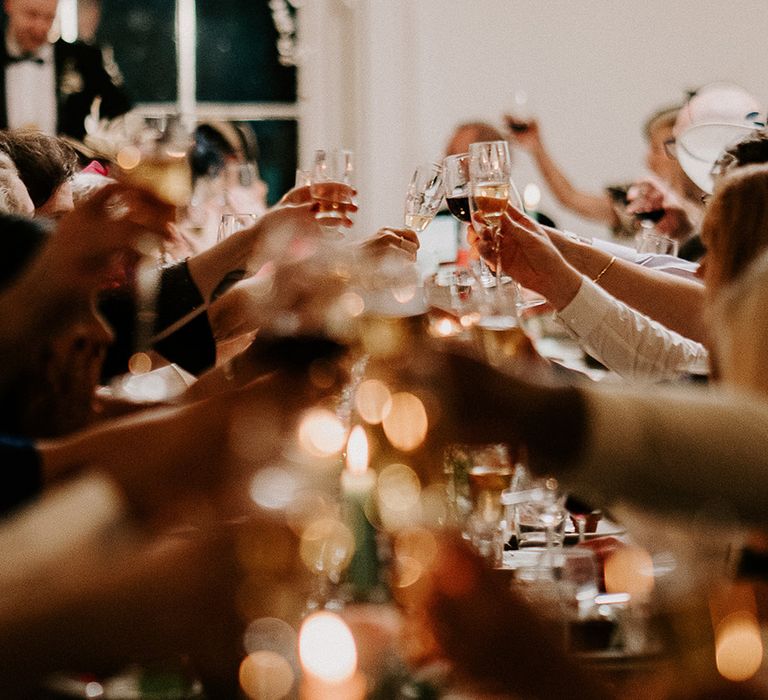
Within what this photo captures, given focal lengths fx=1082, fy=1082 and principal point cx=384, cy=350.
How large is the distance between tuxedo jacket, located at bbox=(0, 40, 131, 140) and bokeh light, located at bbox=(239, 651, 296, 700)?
446cm

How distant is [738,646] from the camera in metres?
0.75

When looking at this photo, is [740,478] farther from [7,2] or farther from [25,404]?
[7,2]

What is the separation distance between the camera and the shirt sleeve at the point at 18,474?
3.41 ft

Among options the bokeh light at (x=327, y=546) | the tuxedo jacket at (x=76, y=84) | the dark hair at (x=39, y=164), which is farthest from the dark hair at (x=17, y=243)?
the tuxedo jacket at (x=76, y=84)

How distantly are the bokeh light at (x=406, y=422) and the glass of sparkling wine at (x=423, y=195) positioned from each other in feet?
2.80

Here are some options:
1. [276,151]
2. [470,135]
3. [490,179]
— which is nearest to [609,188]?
[470,135]

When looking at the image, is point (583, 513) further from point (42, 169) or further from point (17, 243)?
point (42, 169)

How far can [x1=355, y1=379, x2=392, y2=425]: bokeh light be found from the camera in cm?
99

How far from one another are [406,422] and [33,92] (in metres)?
4.54

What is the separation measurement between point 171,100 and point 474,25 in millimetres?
1547

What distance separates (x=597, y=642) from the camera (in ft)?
3.04

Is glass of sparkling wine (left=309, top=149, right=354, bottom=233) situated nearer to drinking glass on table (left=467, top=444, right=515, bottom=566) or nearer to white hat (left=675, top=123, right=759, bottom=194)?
drinking glass on table (left=467, top=444, right=515, bottom=566)

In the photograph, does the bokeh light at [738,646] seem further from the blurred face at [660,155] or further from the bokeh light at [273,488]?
the blurred face at [660,155]

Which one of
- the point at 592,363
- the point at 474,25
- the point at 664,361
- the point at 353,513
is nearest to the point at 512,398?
the point at 353,513
